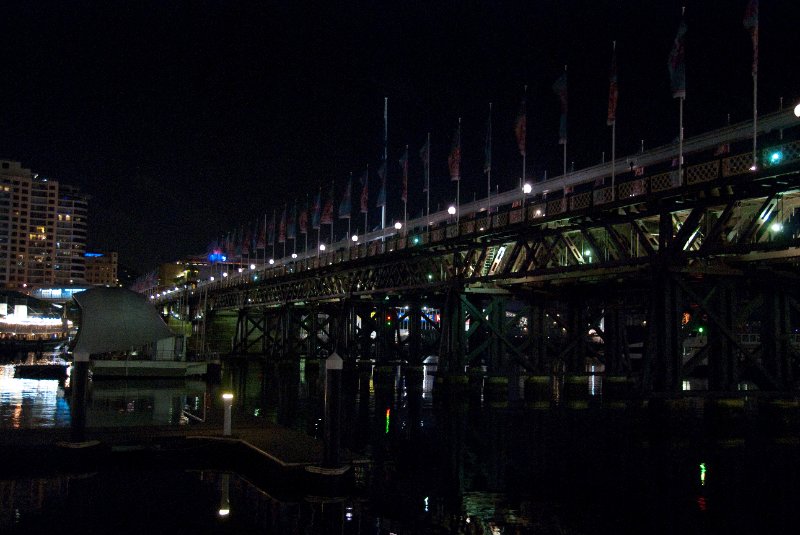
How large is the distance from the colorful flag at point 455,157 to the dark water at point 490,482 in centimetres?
1816

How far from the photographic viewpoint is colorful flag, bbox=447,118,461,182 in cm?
4659

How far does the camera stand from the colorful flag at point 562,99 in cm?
3928

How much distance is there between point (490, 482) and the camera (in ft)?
60.3

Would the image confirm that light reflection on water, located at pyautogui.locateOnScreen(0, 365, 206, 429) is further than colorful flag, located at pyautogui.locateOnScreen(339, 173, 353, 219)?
No

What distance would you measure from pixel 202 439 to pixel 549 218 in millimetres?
19768

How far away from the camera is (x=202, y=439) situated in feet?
69.1

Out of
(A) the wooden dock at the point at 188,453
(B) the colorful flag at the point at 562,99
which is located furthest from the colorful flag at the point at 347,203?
(A) the wooden dock at the point at 188,453

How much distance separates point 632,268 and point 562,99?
10.4 meters

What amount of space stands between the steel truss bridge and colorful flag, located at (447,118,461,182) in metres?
4.04

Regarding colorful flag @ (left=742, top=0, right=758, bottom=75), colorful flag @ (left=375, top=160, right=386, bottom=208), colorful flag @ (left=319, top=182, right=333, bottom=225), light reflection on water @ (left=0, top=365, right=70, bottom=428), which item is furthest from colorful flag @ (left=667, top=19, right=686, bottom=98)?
colorful flag @ (left=319, top=182, right=333, bottom=225)

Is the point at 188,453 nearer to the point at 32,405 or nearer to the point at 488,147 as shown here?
the point at 32,405

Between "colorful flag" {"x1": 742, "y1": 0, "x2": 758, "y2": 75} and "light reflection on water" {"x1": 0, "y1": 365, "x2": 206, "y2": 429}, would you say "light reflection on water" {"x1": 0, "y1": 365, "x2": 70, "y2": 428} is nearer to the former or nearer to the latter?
"light reflection on water" {"x1": 0, "y1": 365, "x2": 206, "y2": 429}

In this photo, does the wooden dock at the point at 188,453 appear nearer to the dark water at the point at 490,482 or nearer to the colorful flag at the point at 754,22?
the dark water at the point at 490,482

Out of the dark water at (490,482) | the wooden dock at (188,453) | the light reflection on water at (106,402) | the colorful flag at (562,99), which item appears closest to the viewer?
the dark water at (490,482)
